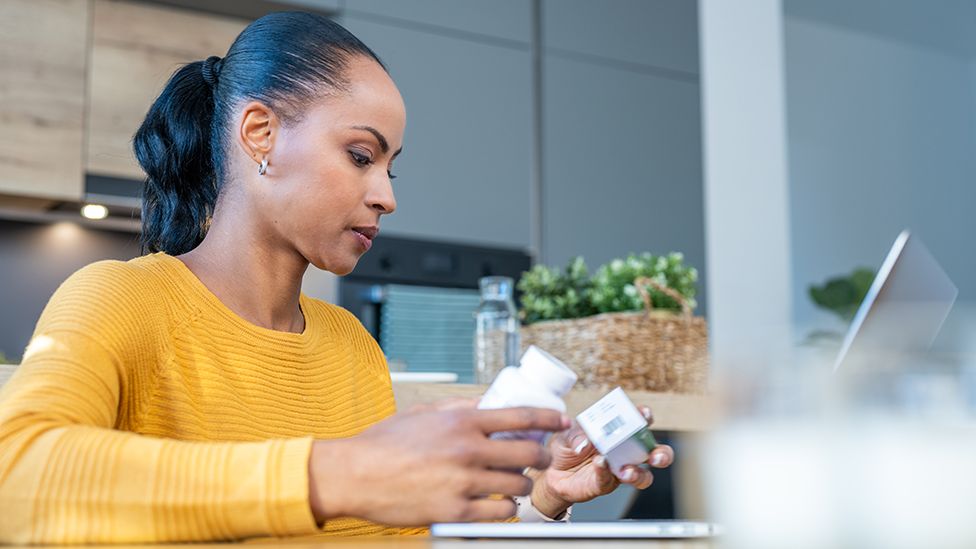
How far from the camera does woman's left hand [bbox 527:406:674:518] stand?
3.20 ft

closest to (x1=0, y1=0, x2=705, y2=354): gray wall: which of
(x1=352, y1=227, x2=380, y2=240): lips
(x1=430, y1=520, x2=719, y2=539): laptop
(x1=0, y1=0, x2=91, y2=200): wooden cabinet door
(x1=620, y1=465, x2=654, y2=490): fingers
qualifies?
(x1=0, y1=0, x2=91, y2=200): wooden cabinet door

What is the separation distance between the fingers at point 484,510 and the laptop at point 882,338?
86 mm

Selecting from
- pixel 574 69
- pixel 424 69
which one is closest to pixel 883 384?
pixel 424 69

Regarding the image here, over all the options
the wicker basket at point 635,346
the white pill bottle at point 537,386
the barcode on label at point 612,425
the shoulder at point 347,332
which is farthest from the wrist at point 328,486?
the wicker basket at point 635,346

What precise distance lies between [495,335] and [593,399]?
214 millimetres

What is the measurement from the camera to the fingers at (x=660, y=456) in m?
0.89

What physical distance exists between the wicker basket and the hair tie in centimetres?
78

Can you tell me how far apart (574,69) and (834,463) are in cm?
350

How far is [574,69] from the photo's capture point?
145 inches

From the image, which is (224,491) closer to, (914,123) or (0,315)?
(0,315)

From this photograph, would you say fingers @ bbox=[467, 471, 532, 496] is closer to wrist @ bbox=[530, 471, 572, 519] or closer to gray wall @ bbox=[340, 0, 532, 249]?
wrist @ bbox=[530, 471, 572, 519]

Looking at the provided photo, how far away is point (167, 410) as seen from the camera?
965mm

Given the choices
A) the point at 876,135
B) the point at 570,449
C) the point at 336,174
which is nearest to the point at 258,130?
the point at 336,174

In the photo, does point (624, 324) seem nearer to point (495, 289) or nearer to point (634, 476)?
point (495, 289)
